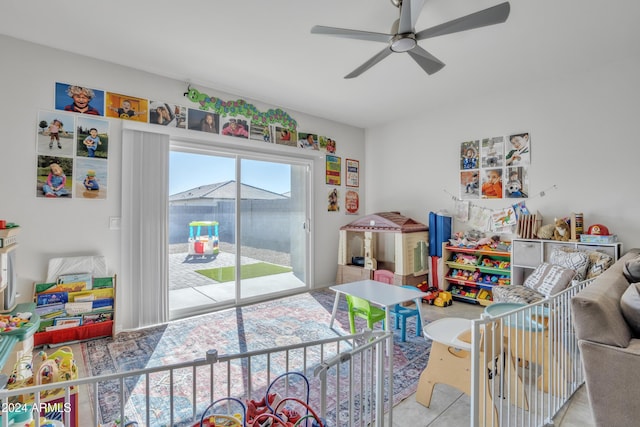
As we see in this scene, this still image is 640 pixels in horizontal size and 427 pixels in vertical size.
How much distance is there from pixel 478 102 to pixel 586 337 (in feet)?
11.4

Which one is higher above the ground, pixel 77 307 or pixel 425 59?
pixel 425 59

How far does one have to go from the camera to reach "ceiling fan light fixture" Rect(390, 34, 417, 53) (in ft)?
7.15

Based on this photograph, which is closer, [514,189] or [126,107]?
[126,107]

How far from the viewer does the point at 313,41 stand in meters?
2.70

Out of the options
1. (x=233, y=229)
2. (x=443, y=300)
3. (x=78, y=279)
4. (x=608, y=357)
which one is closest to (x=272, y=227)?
(x=233, y=229)

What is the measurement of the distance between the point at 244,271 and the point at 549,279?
337 centimetres

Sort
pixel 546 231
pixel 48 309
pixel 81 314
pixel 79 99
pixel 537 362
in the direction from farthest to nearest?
pixel 546 231 < pixel 79 99 < pixel 81 314 < pixel 48 309 < pixel 537 362

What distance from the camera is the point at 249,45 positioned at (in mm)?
2770

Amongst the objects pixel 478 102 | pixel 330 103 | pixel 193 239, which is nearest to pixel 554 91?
pixel 478 102

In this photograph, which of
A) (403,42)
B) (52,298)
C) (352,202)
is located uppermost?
(403,42)

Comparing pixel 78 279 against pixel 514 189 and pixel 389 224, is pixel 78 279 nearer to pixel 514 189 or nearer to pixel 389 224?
pixel 389 224

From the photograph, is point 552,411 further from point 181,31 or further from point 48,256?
point 48,256

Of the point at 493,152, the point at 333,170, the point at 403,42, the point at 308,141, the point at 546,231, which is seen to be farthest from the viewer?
the point at 333,170

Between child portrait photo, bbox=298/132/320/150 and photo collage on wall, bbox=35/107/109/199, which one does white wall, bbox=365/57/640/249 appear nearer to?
child portrait photo, bbox=298/132/320/150
